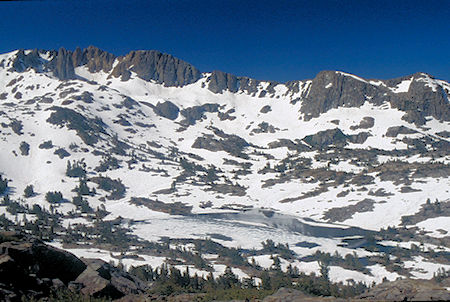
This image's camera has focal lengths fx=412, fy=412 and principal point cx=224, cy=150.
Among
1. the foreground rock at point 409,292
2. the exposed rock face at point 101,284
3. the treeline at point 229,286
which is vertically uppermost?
the foreground rock at point 409,292

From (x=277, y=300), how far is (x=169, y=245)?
92.9m

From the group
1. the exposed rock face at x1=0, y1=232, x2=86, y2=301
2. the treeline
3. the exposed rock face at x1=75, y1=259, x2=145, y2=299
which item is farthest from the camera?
the treeline

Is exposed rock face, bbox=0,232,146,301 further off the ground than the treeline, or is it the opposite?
exposed rock face, bbox=0,232,146,301

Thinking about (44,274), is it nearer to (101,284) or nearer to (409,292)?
(101,284)

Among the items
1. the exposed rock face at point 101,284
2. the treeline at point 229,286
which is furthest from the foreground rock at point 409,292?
the exposed rock face at point 101,284

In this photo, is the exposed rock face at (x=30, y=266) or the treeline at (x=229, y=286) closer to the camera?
the exposed rock face at (x=30, y=266)

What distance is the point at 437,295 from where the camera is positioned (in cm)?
2164

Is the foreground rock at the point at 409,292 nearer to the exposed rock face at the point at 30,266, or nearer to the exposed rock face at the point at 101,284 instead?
the exposed rock face at the point at 101,284

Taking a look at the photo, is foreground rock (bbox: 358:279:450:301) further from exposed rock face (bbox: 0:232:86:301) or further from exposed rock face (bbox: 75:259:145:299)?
exposed rock face (bbox: 0:232:86:301)

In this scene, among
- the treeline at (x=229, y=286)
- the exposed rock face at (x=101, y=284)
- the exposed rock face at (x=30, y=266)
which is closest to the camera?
the exposed rock face at (x=30, y=266)

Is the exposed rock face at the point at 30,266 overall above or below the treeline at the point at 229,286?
above

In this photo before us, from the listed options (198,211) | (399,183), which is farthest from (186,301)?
(399,183)

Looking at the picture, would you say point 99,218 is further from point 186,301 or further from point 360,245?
point 186,301

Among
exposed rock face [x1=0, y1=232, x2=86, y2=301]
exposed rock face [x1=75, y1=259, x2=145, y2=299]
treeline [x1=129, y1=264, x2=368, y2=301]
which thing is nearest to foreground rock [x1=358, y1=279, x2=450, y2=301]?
treeline [x1=129, y1=264, x2=368, y2=301]
